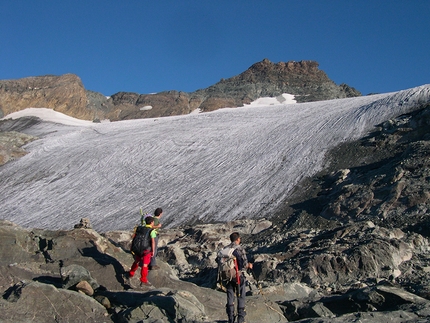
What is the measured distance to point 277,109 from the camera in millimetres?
43625

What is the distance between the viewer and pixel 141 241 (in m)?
9.11

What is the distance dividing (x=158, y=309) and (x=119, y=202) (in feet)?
59.7

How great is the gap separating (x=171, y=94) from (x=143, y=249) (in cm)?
9401

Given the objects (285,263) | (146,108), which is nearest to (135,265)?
(285,263)

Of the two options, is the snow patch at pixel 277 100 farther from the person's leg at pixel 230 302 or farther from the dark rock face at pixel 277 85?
the person's leg at pixel 230 302

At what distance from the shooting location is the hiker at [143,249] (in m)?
9.08

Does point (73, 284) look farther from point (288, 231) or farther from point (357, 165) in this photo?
point (357, 165)

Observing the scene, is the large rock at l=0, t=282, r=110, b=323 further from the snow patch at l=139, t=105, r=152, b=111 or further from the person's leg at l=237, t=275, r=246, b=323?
the snow patch at l=139, t=105, r=152, b=111

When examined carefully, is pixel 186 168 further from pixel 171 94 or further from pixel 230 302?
pixel 171 94

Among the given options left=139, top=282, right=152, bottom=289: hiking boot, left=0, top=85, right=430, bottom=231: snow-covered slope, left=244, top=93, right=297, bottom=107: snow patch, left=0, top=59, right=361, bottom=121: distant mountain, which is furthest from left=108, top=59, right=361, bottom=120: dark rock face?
left=139, top=282, right=152, bottom=289: hiking boot

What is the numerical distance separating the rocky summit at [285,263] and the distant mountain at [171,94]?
50751 millimetres

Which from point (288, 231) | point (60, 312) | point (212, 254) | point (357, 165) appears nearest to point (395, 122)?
point (357, 165)

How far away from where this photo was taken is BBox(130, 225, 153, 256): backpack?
9.09 m

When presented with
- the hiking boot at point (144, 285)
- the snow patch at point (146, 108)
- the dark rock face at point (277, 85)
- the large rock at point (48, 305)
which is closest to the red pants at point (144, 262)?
the hiking boot at point (144, 285)
